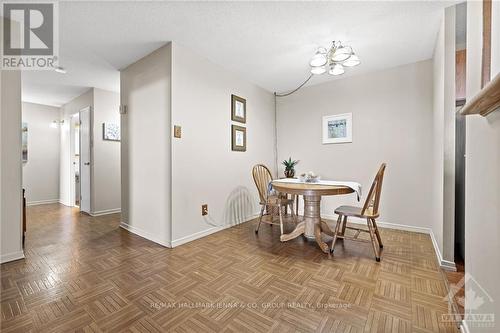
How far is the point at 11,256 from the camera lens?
2057 mm

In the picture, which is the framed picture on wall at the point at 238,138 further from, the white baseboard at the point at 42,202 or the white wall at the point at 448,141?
the white baseboard at the point at 42,202

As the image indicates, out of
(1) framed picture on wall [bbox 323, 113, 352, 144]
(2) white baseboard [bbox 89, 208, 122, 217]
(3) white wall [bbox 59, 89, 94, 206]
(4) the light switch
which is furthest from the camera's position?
(3) white wall [bbox 59, 89, 94, 206]

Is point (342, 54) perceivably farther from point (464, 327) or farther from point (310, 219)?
point (464, 327)

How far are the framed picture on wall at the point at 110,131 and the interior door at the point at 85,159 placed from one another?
25cm

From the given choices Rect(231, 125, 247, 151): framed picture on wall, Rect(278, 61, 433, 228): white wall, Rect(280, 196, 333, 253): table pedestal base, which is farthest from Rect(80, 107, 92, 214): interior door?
Rect(278, 61, 433, 228): white wall

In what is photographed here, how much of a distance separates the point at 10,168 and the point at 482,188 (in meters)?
3.61

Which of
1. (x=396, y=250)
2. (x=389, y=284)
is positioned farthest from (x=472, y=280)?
(x=396, y=250)

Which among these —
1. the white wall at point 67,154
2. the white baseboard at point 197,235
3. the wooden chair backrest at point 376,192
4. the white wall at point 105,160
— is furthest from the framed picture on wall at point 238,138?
the white wall at point 67,154

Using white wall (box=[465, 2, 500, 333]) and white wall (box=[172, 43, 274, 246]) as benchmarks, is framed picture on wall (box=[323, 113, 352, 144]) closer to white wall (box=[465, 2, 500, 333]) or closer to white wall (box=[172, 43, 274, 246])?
white wall (box=[172, 43, 274, 246])

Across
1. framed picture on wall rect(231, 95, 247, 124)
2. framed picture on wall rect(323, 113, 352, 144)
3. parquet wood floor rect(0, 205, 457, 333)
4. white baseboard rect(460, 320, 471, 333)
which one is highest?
framed picture on wall rect(231, 95, 247, 124)

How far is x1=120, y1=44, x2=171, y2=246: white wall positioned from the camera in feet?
8.17

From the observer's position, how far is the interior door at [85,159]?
400 centimetres

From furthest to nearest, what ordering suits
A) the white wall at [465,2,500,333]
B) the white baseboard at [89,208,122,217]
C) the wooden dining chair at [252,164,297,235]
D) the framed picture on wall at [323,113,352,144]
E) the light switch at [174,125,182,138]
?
the white baseboard at [89,208,122,217]
the framed picture on wall at [323,113,352,144]
the wooden dining chair at [252,164,297,235]
the light switch at [174,125,182,138]
the white wall at [465,2,500,333]

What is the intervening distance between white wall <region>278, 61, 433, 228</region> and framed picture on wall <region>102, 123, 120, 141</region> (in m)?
3.63
